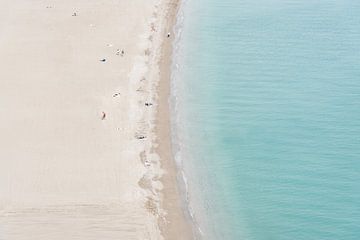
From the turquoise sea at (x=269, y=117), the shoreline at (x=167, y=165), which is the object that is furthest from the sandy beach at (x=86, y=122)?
the turquoise sea at (x=269, y=117)

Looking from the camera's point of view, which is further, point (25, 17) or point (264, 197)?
point (25, 17)

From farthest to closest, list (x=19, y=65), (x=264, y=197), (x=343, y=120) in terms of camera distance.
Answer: (x=19, y=65)
(x=343, y=120)
(x=264, y=197)

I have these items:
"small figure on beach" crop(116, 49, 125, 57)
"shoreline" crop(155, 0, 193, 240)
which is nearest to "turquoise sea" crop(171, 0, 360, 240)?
"shoreline" crop(155, 0, 193, 240)

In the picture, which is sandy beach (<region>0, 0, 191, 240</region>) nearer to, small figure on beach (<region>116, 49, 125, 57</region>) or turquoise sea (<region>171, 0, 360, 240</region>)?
small figure on beach (<region>116, 49, 125, 57</region>)

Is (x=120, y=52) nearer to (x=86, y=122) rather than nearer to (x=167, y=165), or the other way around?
(x=86, y=122)

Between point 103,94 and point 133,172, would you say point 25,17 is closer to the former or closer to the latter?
point 103,94

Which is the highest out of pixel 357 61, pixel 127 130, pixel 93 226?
pixel 357 61

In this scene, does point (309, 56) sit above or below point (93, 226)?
above

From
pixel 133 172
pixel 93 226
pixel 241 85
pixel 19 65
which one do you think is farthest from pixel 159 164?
pixel 19 65
